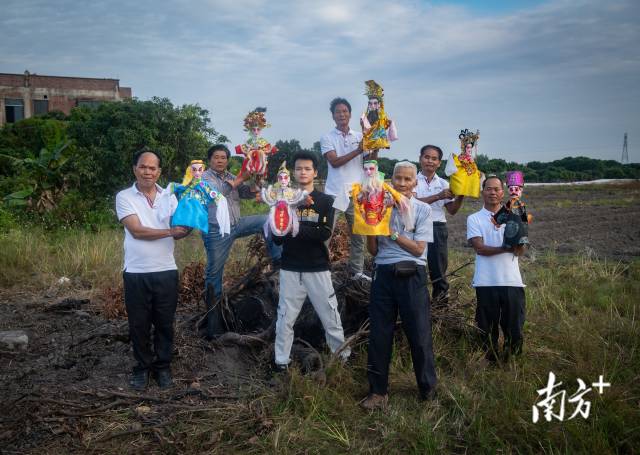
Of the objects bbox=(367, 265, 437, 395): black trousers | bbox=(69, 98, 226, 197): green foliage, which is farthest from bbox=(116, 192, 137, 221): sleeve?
bbox=(69, 98, 226, 197): green foliage

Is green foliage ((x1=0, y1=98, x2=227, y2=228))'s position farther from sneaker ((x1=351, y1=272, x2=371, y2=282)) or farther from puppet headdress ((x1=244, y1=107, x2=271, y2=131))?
sneaker ((x1=351, y1=272, x2=371, y2=282))

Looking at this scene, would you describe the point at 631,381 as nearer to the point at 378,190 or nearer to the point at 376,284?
the point at 376,284

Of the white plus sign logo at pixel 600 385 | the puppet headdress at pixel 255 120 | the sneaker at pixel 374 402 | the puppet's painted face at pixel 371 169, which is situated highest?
the puppet headdress at pixel 255 120

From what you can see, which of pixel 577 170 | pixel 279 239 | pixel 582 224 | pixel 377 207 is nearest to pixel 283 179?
pixel 279 239

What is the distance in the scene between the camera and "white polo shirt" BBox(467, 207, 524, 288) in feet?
15.4

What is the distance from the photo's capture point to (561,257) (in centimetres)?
977

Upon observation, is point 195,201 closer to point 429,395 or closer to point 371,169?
point 371,169

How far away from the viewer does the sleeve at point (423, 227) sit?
4164 millimetres

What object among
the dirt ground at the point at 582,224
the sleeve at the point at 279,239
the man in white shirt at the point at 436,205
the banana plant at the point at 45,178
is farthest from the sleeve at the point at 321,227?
the banana plant at the point at 45,178

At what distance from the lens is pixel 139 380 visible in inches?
179

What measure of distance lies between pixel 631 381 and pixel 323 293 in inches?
94.0

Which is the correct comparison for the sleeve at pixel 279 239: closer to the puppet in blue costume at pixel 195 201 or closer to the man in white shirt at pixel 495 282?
the puppet in blue costume at pixel 195 201

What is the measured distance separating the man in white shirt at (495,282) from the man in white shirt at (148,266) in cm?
247

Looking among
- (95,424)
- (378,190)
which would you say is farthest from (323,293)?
(95,424)
